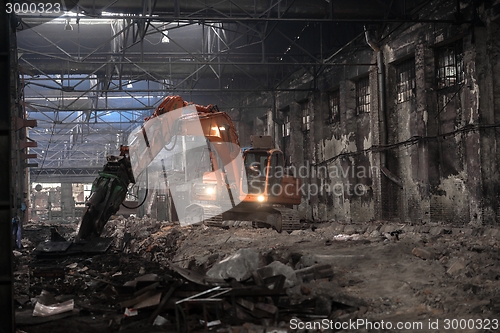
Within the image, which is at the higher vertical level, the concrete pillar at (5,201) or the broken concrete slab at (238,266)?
the concrete pillar at (5,201)

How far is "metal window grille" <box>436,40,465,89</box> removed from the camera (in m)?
15.3

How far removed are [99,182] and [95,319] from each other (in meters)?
6.37

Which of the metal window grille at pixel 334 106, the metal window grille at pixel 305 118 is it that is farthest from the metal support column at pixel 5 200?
the metal window grille at pixel 305 118

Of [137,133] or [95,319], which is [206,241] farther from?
[95,319]

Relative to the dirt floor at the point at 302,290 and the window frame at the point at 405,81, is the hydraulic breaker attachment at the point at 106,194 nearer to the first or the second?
the dirt floor at the point at 302,290

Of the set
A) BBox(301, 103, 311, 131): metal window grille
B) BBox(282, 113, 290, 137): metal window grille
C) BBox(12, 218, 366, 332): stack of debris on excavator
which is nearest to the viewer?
BBox(12, 218, 366, 332): stack of debris on excavator

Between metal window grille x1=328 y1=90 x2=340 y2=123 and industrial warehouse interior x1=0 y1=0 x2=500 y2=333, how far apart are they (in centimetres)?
10

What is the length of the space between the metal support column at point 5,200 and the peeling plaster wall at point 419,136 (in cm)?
1167

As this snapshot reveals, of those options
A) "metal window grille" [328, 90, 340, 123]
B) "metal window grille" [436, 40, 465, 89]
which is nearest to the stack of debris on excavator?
"metal window grille" [436, 40, 465, 89]

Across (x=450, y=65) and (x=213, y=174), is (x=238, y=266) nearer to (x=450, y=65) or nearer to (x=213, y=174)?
(x=213, y=174)

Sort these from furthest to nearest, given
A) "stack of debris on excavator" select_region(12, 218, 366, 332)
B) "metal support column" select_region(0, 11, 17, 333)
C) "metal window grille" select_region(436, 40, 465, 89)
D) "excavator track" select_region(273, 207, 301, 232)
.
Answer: "excavator track" select_region(273, 207, 301, 232) → "metal window grille" select_region(436, 40, 465, 89) → "stack of debris on excavator" select_region(12, 218, 366, 332) → "metal support column" select_region(0, 11, 17, 333)

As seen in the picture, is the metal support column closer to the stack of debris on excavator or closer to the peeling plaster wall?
the stack of debris on excavator

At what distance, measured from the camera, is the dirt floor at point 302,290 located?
21.5ft

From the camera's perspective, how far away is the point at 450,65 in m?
15.8
